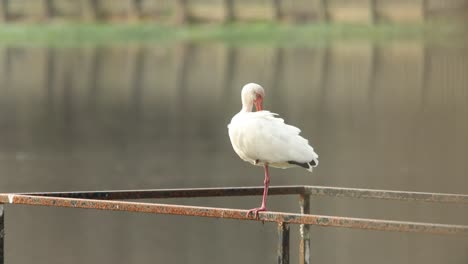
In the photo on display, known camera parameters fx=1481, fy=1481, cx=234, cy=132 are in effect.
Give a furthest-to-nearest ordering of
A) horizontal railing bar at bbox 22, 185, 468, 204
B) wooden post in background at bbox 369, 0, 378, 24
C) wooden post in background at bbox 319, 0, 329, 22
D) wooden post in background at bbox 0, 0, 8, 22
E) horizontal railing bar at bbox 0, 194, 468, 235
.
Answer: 1. wooden post in background at bbox 0, 0, 8, 22
2. wooden post in background at bbox 319, 0, 329, 22
3. wooden post in background at bbox 369, 0, 378, 24
4. horizontal railing bar at bbox 22, 185, 468, 204
5. horizontal railing bar at bbox 0, 194, 468, 235

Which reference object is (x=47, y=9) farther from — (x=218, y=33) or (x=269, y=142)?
(x=269, y=142)

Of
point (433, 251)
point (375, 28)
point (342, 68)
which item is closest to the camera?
point (433, 251)

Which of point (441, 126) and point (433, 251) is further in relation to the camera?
point (441, 126)

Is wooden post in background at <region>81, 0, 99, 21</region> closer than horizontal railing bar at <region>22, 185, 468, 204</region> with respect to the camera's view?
No

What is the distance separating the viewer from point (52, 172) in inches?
912

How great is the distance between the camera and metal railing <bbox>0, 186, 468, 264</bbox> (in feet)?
26.4

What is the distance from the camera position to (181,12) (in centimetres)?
5641

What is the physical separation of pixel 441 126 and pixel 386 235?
12.7 m

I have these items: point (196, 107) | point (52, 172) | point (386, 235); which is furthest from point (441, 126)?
point (386, 235)

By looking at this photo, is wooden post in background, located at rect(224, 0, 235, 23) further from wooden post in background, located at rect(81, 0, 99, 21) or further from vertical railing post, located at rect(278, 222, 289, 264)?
vertical railing post, located at rect(278, 222, 289, 264)

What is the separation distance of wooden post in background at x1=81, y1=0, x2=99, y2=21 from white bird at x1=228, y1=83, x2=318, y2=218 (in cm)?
4863

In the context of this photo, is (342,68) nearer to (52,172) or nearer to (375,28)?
(375,28)

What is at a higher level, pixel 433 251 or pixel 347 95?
pixel 347 95

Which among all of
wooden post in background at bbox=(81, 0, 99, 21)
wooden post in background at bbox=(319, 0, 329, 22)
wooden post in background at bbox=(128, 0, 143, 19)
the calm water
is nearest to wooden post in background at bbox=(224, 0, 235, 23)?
the calm water
